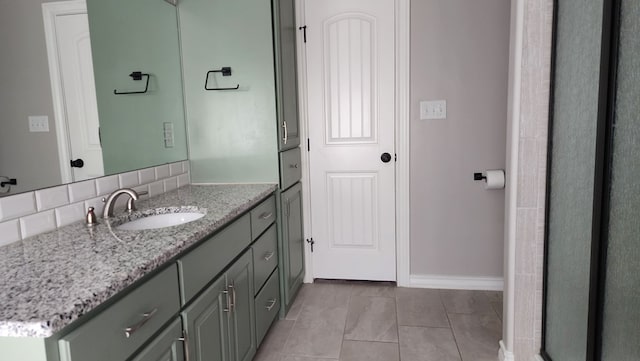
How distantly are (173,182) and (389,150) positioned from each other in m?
1.43

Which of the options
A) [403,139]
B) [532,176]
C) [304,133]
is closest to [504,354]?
[532,176]

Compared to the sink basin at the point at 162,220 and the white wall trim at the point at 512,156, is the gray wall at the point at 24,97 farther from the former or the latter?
the white wall trim at the point at 512,156

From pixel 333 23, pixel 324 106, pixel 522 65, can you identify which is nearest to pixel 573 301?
pixel 522 65

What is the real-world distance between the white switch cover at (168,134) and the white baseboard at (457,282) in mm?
1861

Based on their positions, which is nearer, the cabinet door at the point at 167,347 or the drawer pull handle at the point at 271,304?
the cabinet door at the point at 167,347

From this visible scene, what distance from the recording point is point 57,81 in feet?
4.84

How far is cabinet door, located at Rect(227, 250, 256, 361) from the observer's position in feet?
5.42

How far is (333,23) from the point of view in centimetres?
279

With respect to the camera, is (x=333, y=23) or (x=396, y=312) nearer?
(x=396, y=312)

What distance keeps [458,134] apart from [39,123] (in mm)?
2308

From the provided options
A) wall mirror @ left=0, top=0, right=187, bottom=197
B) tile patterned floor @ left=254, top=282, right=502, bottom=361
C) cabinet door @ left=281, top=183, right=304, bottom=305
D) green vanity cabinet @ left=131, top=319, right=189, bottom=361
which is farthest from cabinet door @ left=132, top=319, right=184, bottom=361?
cabinet door @ left=281, top=183, right=304, bottom=305

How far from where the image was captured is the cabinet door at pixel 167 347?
1072mm

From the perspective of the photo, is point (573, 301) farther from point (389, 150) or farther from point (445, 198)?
point (389, 150)

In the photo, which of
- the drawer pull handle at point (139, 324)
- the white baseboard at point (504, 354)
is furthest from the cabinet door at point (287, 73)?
the white baseboard at point (504, 354)
